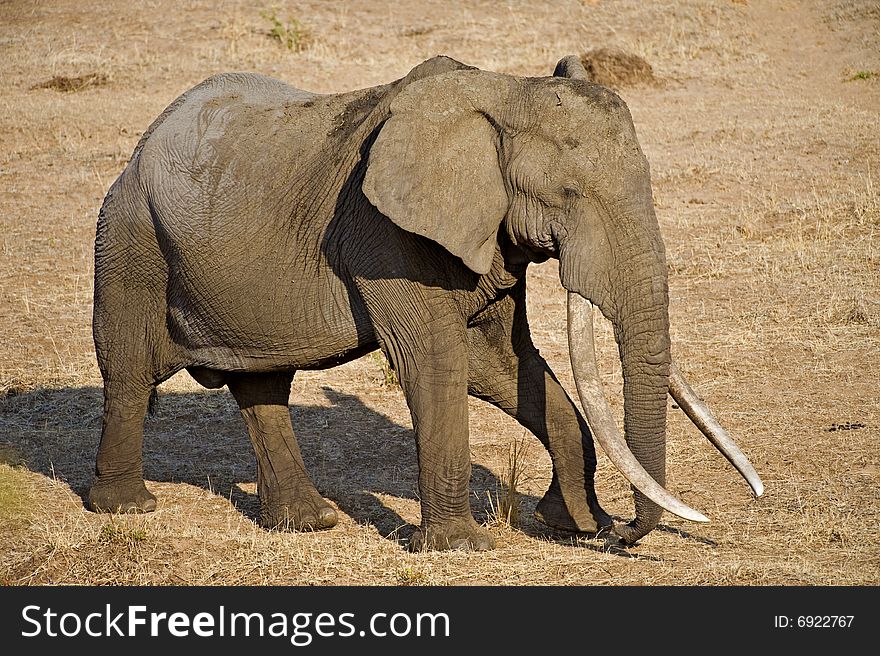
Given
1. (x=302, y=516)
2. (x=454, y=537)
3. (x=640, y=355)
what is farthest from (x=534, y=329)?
(x=640, y=355)

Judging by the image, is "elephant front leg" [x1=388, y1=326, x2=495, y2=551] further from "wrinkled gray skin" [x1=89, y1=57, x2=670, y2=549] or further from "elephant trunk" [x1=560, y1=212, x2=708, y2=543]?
"elephant trunk" [x1=560, y1=212, x2=708, y2=543]

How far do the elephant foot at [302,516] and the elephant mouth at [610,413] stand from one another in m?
1.74

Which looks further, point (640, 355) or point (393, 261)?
point (393, 261)

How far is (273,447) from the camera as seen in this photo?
6996 mm

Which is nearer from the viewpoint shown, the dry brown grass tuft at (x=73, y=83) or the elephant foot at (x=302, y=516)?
the elephant foot at (x=302, y=516)

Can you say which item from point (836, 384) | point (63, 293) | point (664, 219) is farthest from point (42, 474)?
point (664, 219)

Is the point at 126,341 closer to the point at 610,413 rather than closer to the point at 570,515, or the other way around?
the point at 570,515

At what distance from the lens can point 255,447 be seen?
7.05m

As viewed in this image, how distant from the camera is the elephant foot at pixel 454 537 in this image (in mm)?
6039

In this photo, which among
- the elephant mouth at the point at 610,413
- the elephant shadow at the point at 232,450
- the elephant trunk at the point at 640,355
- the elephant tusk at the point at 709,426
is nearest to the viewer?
the elephant trunk at the point at 640,355

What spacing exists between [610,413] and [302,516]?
196cm

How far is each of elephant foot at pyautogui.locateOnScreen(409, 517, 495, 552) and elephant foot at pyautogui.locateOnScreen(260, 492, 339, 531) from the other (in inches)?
31.2

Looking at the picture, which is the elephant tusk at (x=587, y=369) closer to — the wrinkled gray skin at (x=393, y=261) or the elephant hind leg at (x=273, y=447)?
the wrinkled gray skin at (x=393, y=261)

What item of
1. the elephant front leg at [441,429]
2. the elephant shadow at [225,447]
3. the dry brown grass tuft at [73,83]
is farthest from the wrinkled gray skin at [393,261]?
the dry brown grass tuft at [73,83]
